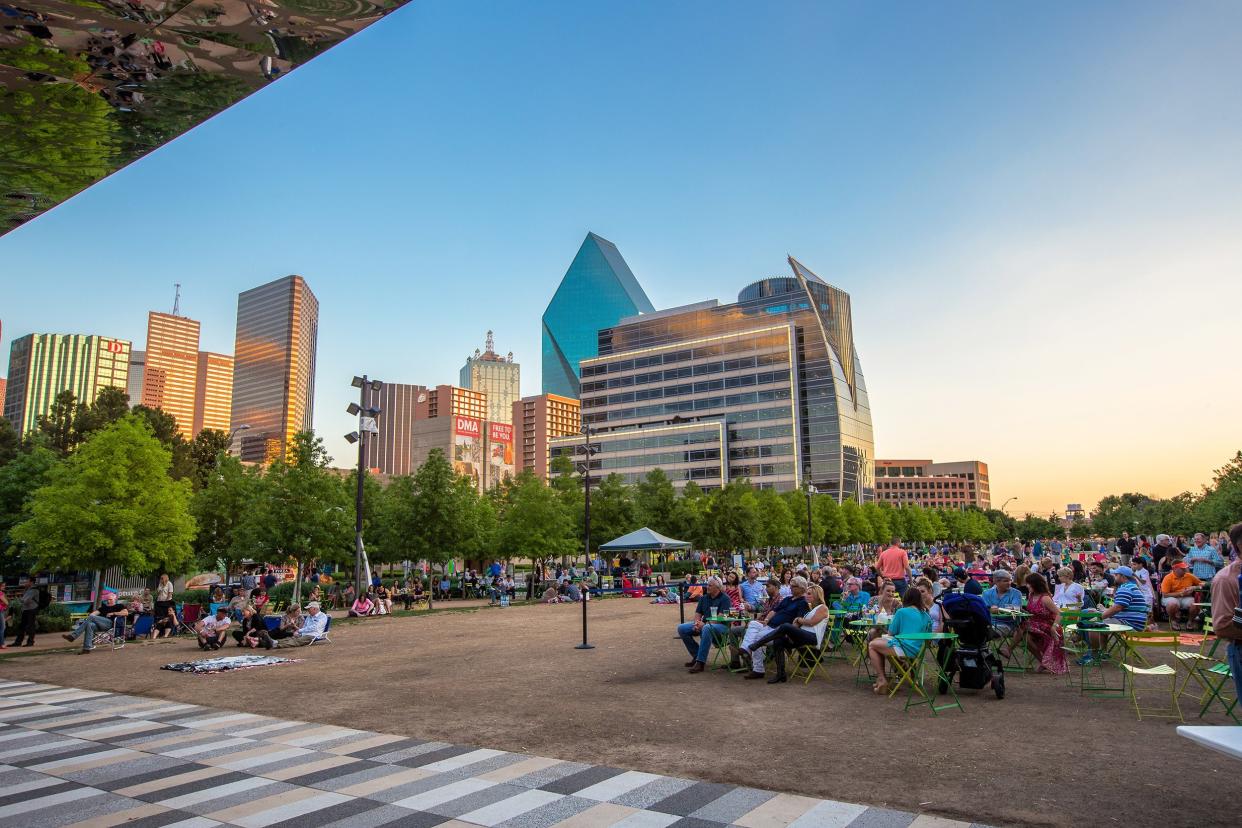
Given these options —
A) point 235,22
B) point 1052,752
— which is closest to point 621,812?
point 1052,752

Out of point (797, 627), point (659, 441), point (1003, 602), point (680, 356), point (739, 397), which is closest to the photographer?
point (797, 627)

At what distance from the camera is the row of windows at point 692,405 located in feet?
357

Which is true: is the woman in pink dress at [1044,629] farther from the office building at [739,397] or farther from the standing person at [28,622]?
the office building at [739,397]

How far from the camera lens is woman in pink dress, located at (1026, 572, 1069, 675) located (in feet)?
35.8

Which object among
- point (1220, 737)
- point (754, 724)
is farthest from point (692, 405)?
point (1220, 737)

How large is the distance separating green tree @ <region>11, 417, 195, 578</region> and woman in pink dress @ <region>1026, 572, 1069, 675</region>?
22048 millimetres

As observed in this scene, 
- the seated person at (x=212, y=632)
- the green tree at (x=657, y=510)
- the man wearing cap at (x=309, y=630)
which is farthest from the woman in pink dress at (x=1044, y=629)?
the green tree at (x=657, y=510)

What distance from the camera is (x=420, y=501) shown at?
30.9 metres

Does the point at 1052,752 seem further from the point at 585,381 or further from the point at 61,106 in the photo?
the point at 585,381

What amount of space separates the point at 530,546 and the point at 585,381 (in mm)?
90356

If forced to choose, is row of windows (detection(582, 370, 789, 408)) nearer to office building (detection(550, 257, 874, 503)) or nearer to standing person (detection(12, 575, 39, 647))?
office building (detection(550, 257, 874, 503))

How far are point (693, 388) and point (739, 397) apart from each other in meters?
8.00

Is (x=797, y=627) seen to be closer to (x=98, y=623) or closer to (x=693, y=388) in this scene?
(x=98, y=623)

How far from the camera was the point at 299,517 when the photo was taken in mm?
27078
